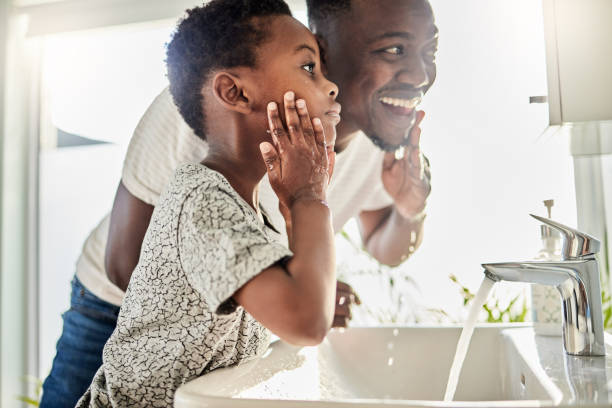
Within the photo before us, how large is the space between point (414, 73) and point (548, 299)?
1.91 ft

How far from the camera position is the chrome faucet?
897 mm

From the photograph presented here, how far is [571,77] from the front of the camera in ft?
3.42

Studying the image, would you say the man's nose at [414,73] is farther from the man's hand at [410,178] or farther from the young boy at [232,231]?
the young boy at [232,231]

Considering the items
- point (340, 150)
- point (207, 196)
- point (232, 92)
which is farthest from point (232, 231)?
point (340, 150)

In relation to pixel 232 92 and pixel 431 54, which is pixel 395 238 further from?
pixel 232 92

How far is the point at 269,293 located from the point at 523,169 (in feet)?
3.22

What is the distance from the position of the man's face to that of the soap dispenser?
0.40m

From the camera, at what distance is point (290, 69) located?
1043 mm

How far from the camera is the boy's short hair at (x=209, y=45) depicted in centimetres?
104

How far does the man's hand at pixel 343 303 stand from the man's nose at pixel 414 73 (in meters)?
0.49

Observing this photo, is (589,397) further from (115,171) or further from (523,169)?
(115,171)

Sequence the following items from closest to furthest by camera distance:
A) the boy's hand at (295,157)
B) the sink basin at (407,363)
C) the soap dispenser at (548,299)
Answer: the boy's hand at (295,157)
the sink basin at (407,363)
the soap dispenser at (548,299)

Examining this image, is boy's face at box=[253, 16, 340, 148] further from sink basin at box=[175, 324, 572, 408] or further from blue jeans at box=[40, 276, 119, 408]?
blue jeans at box=[40, 276, 119, 408]

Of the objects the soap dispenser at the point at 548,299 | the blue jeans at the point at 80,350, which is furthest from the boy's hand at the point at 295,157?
the blue jeans at the point at 80,350
